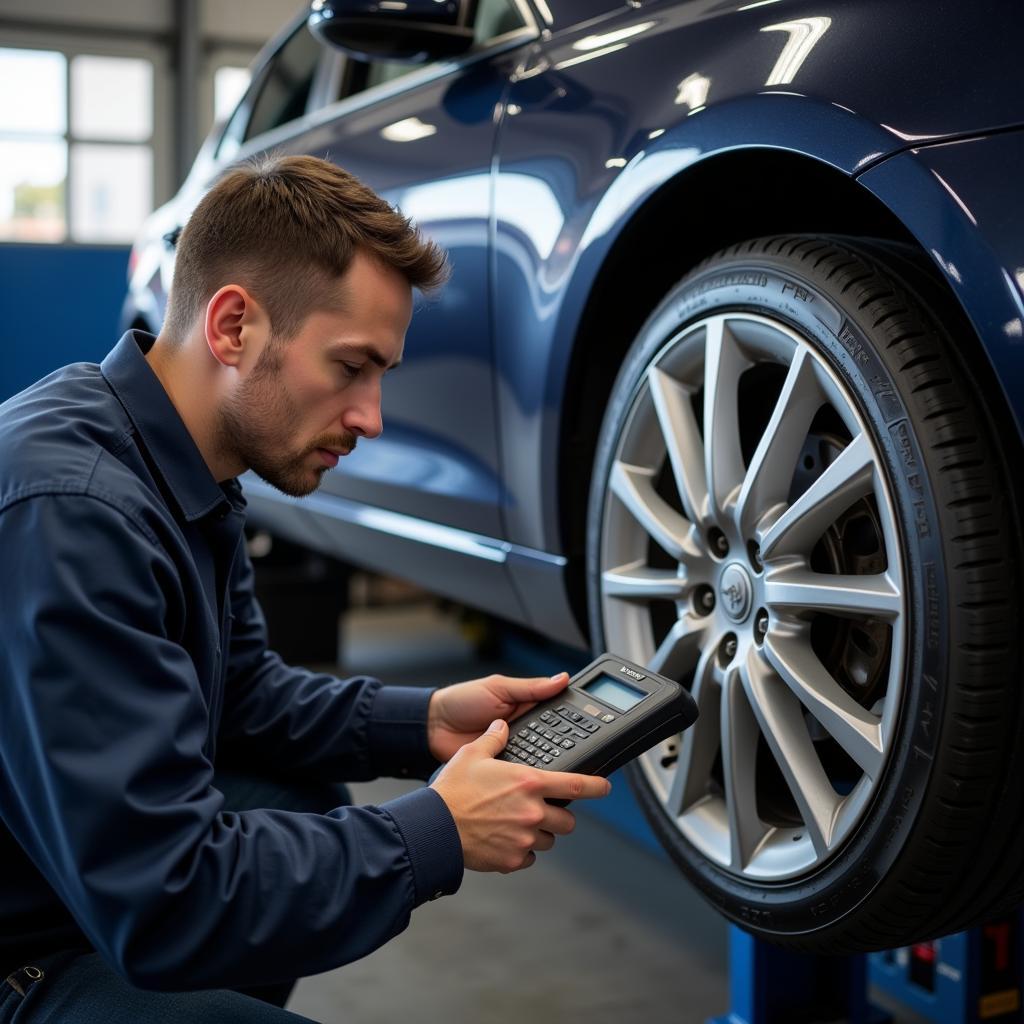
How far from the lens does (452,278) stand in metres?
1.52

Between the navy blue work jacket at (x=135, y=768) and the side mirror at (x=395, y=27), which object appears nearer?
the navy blue work jacket at (x=135, y=768)

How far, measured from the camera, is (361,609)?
4207 mm

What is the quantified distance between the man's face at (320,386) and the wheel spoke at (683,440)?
30 cm

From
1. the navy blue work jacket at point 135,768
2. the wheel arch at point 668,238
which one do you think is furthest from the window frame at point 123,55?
the navy blue work jacket at point 135,768

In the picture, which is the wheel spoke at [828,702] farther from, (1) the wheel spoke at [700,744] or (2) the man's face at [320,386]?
(2) the man's face at [320,386]

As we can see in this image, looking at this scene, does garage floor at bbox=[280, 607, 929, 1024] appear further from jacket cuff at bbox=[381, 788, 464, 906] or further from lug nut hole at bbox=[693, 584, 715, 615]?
jacket cuff at bbox=[381, 788, 464, 906]

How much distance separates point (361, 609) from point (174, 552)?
132 inches

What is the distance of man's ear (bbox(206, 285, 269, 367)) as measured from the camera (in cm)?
93

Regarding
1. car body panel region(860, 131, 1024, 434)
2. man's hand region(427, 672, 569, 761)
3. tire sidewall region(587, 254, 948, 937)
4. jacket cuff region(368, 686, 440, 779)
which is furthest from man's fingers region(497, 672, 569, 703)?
car body panel region(860, 131, 1024, 434)

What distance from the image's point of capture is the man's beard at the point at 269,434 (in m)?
0.94

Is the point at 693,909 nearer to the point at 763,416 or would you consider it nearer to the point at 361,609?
the point at 763,416

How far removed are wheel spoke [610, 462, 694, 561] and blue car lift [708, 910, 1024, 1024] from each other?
1.65 ft

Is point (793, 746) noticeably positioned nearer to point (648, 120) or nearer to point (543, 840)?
point (543, 840)

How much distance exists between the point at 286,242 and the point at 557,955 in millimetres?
1095
